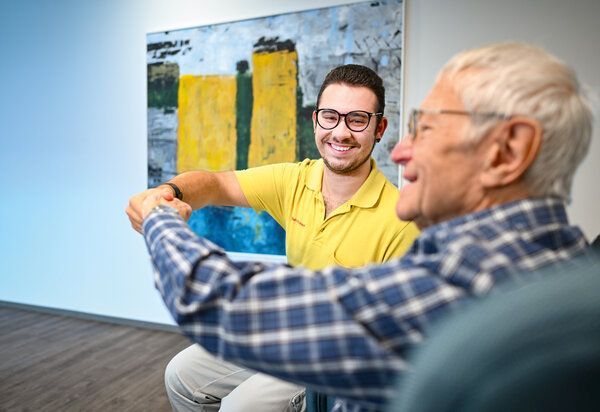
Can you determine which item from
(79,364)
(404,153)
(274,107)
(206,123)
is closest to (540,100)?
(404,153)

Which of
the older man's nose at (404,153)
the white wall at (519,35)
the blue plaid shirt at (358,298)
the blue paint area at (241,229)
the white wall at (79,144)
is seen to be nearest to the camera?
the blue plaid shirt at (358,298)

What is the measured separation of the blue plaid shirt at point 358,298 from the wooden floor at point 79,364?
1.92 meters

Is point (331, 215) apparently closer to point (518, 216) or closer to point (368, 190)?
point (368, 190)

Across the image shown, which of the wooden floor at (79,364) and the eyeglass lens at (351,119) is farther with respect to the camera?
the wooden floor at (79,364)

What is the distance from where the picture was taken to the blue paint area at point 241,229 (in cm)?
285

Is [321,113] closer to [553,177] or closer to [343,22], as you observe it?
[553,177]

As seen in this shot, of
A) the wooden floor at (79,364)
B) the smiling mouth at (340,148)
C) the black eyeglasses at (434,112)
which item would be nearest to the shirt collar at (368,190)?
the smiling mouth at (340,148)

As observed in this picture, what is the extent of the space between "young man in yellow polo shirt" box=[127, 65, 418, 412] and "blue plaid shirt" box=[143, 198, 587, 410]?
0.65 meters

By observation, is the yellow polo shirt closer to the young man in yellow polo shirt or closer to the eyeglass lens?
the young man in yellow polo shirt

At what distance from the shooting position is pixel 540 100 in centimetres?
64

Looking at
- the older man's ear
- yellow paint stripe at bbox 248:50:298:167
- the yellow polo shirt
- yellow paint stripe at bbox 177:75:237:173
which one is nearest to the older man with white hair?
the older man's ear

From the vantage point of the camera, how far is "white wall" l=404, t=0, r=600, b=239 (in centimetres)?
225

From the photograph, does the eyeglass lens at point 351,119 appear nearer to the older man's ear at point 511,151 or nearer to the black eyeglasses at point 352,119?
the black eyeglasses at point 352,119

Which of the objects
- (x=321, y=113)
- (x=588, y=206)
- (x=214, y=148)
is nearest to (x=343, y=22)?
(x=214, y=148)
